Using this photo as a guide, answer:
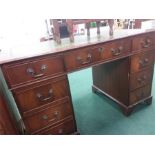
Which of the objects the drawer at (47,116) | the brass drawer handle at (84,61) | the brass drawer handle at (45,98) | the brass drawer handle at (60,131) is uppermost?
the brass drawer handle at (84,61)

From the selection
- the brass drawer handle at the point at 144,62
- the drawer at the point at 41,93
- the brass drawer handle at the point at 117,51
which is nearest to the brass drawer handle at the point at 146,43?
the brass drawer handle at the point at 144,62

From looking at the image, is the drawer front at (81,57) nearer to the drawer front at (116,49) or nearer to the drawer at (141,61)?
the drawer front at (116,49)

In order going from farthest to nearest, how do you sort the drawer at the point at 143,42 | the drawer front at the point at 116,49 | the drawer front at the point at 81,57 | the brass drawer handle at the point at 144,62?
the brass drawer handle at the point at 144,62, the drawer at the point at 143,42, the drawer front at the point at 116,49, the drawer front at the point at 81,57

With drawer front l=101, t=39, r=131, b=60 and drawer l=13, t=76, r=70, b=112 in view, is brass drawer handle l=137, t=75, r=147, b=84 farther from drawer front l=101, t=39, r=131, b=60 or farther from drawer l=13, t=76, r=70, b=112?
drawer l=13, t=76, r=70, b=112

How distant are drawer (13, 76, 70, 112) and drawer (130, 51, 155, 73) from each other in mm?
689

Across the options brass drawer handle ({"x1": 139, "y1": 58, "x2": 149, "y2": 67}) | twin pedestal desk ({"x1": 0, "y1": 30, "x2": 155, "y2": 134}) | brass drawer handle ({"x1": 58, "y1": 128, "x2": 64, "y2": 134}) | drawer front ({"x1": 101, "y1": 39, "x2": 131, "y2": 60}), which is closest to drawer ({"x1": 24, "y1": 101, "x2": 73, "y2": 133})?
twin pedestal desk ({"x1": 0, "y1": 30, "x2": 155, "y2": 134})

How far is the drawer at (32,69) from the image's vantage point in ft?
2.94

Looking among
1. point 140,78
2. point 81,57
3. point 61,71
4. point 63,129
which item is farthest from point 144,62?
point 63,129

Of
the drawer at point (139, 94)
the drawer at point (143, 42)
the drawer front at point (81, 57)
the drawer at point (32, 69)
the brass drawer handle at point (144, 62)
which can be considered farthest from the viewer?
the drawer at point (139, 94)

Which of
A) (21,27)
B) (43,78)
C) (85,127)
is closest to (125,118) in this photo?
(85,127)

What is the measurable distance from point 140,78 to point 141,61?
0.62 ft

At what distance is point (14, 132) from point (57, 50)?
2.25 feet

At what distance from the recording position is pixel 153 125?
1502mm
